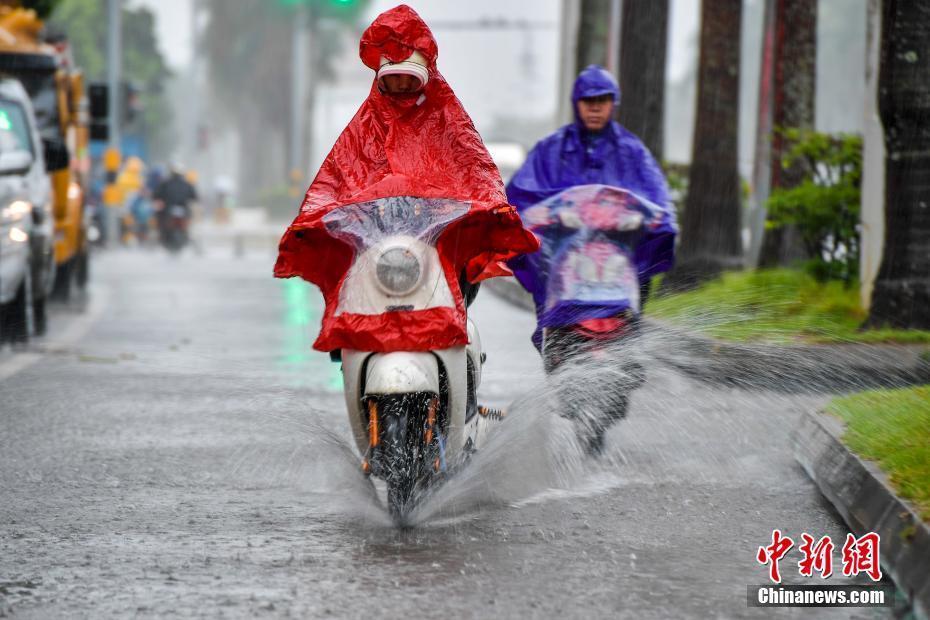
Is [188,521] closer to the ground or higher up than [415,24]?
closer to the ground

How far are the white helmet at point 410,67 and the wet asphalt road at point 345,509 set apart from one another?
1.54 meters

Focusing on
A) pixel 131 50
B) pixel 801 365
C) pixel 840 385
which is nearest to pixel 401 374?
pixel 840 385

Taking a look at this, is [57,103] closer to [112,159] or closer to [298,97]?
[112,159]

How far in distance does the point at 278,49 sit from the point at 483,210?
65475 mm

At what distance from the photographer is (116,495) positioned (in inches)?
287

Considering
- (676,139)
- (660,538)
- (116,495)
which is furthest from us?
(676,139)

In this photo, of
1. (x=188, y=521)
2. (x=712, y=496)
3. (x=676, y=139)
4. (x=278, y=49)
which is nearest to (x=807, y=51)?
(x=712, y=496)

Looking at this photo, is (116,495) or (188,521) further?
(116,495)

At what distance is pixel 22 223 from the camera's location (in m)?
13.8

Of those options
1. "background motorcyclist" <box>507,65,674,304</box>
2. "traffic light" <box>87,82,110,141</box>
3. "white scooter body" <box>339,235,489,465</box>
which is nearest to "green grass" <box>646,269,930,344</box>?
"background motorcyclist" <box>507,65,674,304</box>

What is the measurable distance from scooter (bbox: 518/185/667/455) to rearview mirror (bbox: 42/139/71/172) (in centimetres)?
856

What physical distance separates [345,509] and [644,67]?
1277 centimetres

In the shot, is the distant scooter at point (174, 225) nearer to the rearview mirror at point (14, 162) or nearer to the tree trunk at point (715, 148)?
the tree trunk at point (715, 148)

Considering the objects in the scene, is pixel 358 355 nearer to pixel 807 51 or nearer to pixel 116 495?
pixel 116 495
